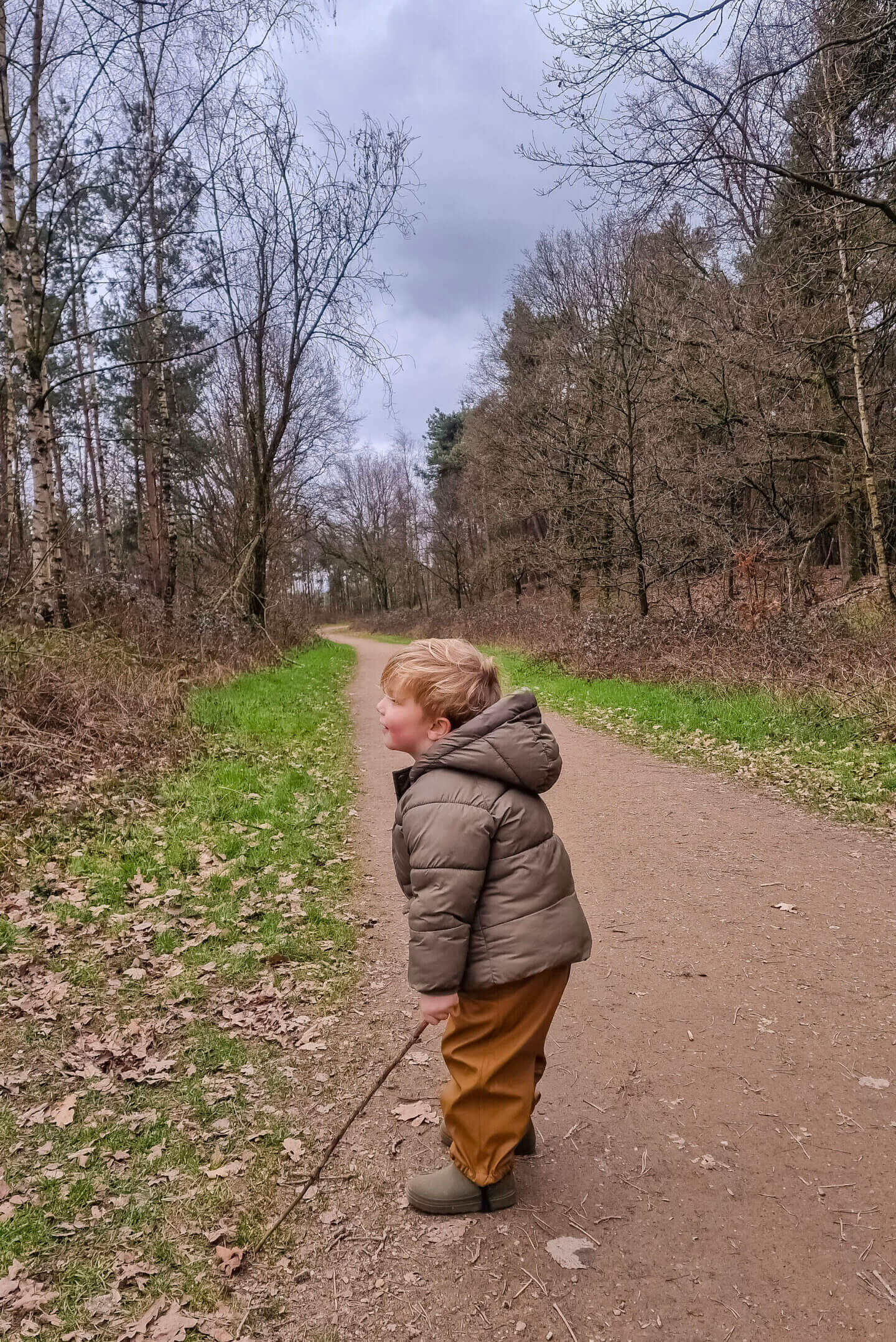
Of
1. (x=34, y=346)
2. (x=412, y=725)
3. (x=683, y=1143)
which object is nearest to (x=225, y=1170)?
(x=683, y=1143)

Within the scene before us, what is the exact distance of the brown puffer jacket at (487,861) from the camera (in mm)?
2117

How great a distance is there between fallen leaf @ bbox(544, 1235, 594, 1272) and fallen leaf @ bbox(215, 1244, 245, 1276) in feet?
3.14

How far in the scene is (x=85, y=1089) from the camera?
3102mm

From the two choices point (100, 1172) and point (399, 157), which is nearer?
point (100, 1172)

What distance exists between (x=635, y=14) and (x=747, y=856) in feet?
21.3

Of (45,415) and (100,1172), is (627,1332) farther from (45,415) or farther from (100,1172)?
(45,415)

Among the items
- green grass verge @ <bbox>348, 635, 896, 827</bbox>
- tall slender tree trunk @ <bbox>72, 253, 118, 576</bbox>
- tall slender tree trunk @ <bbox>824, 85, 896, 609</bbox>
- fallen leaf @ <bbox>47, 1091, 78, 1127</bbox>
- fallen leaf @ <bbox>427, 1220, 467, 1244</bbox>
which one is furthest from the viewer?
tall slender tree trunk @ <bbox>72, 253, 118, 576</bbox>

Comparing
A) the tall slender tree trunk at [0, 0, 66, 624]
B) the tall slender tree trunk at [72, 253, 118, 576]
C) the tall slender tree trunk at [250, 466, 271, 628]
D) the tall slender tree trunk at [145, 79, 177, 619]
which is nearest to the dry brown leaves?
the tall slender tree trunk at [0, 0, 66, 624]

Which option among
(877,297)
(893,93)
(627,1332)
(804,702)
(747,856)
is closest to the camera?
(627,1332)

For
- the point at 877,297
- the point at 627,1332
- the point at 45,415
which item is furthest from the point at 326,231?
the point at 627,1332

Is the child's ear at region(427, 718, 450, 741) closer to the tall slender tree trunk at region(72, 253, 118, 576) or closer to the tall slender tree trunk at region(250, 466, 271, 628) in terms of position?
the tall slender tree trunk at region(250, 466, 271, 628)

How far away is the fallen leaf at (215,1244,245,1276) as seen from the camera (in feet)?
7.30

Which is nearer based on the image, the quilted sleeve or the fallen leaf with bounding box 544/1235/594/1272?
the quilted sleeve

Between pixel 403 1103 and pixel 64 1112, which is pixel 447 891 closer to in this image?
pixel 403 1103
